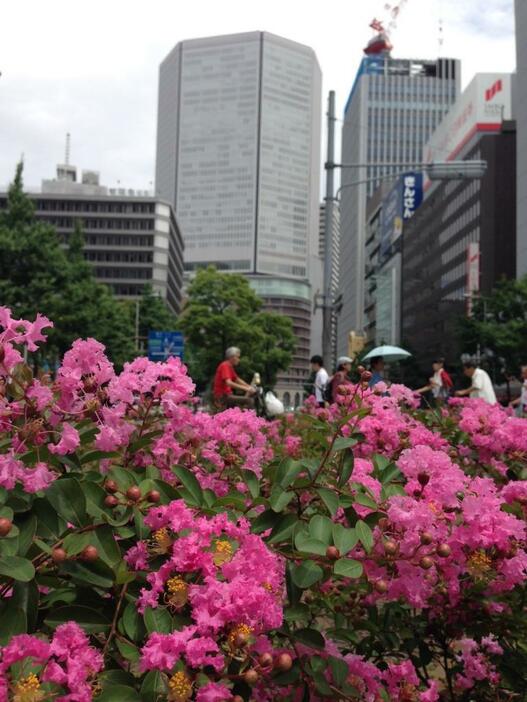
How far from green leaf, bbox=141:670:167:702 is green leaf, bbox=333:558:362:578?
1.22 feet

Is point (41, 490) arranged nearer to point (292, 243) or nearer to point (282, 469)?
point (282, 469)

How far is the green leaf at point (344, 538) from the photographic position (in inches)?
54.2

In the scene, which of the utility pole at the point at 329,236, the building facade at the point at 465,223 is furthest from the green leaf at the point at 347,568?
the building facade at the point at 465,223

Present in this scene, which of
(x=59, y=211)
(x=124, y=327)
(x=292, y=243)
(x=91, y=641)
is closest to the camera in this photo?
(x=91, y=641)

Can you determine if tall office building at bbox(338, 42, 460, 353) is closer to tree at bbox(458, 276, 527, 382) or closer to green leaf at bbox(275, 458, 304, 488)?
tree at bbox(458, 276, 527, 382)

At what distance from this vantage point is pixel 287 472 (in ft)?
5.26

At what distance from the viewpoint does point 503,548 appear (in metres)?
1.60

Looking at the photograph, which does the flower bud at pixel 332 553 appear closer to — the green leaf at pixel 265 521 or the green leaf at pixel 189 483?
the green leaf at pixel 265 521

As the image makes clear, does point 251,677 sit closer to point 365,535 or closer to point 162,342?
point 365,535

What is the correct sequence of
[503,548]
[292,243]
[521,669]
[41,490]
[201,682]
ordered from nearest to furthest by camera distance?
[201,682] < [41,490] < [503,548] < [521,669] < [292,243]

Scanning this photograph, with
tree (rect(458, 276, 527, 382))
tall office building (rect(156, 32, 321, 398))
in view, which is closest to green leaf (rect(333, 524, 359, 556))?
tree (rect(458, 276, 527, 382))

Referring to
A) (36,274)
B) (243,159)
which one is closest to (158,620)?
(36,274)

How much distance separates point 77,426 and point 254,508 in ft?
1.54

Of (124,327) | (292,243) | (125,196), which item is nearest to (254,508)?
(124,327)
